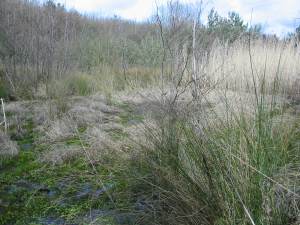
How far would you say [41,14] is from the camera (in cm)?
634

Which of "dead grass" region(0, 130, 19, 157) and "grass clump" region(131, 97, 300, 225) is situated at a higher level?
"grass clump" region(131, 97, 300, 225)

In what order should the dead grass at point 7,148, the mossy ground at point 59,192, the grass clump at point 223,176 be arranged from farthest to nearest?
the dead grass at point 7,148, the mossy ground at point 59,192, the grass clump at point 223,176

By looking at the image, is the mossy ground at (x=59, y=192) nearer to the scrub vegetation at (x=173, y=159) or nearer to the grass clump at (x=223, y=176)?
the scrub vegetation at (x=173, y=159)

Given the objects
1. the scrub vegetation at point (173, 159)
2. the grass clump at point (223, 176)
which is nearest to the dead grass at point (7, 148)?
the scrub vegetation at point (173, 159)

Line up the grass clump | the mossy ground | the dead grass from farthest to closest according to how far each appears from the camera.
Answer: the dead grass, the mossy ground, the grass clump

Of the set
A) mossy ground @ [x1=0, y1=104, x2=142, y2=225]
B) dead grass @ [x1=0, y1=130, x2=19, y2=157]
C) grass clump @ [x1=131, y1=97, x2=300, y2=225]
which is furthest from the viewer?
dead grass @ [x1=0, y1=130, x2=19, y2=157]

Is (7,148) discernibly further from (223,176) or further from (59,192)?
(223,176)

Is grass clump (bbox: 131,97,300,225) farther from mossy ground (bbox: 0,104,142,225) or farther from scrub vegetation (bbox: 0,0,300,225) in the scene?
mossy ground (bbox: 0,104,142,225)

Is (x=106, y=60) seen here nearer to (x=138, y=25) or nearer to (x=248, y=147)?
(x=248, y=147)

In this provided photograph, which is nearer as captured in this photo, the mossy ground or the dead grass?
the mossy ground

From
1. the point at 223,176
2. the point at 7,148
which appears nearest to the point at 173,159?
the point at 223,176

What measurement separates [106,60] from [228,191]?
6688 millimetres

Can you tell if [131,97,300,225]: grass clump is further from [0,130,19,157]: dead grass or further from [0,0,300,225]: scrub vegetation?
[0,130,19,157]: dead grass

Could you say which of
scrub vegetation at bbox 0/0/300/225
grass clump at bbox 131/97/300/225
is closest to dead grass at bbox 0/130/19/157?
scrub vegetation at bbox 0/0/300/225
